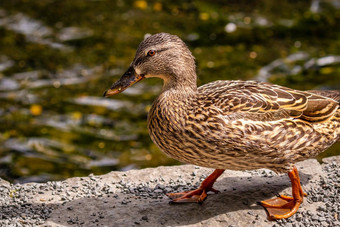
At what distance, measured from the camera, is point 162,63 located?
4969 mm

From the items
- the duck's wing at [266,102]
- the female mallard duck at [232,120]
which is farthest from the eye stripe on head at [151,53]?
the duck's wing at [266,102]

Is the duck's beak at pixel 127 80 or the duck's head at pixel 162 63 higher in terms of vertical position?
the duck's head at pixel 162 63

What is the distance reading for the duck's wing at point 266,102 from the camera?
4.86 metres

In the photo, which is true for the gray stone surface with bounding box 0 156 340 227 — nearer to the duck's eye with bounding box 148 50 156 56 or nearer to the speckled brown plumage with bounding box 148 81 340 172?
the speckled brown plumage with bounding box 148 81 340 172

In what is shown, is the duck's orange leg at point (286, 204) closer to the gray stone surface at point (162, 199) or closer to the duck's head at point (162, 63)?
the gray stone surface at point (162, 199)

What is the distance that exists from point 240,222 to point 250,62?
5434mm

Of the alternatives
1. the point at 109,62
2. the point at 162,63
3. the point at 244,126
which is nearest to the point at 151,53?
the point at 162,63

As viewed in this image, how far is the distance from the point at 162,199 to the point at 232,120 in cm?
133

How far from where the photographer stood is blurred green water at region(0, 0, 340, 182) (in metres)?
7.90

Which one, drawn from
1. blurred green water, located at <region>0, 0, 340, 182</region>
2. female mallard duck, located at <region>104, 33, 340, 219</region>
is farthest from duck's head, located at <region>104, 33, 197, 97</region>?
blurred green water, located at <region>0, 0, 340, 182</region>

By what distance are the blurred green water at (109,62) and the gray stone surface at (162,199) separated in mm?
1454

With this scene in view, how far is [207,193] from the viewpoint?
18.2 feet

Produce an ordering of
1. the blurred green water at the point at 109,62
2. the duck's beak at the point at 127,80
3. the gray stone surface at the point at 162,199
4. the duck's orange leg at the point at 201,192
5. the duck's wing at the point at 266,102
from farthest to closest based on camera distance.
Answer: the blurred green water at the point at 109,62 < the duck's orange leg at the point at 201,192 < the gray stone surface at the point at 162,199 < the duck's beak at the point at 127,80 < the duck's wing at the point at 266,102

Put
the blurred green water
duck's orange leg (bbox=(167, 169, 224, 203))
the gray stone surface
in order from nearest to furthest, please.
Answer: the gray stone surface
duck's orange leg (bbox=(167, 169, 224, 203))
the blurred green water
